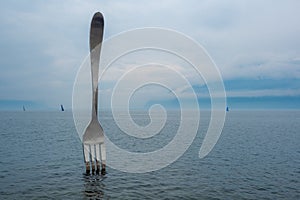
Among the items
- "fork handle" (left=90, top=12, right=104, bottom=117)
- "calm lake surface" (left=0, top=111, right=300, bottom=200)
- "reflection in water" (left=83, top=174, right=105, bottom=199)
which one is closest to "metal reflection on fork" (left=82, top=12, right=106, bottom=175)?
"fork handle" (left=90, top=12, right=104, bottom=117)

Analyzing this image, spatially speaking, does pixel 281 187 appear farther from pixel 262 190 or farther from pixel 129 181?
pixel 129 181

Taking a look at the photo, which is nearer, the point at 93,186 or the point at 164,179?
the point at 93,186

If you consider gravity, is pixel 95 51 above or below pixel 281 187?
above

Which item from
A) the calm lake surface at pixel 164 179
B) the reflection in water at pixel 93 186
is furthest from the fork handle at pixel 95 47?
the calm lake surface at pixel 164 179

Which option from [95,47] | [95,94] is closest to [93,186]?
[95,94]

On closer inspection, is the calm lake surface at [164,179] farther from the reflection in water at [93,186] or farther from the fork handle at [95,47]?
the fork handle at [95,47]

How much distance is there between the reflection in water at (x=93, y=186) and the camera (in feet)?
94.5

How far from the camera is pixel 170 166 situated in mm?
42938

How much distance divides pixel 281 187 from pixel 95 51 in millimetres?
25934

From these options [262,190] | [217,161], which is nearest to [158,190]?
[262,190]

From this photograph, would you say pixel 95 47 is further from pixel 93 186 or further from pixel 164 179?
pixel 164 179

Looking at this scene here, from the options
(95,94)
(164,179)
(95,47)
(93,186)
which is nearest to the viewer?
(95,47)

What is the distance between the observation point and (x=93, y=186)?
31.7 metres

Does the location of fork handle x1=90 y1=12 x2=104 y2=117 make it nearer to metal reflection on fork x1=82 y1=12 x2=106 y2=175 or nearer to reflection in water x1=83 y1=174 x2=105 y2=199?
metal reflection on fork x1=82 y1=12 x2=106 y2=175
